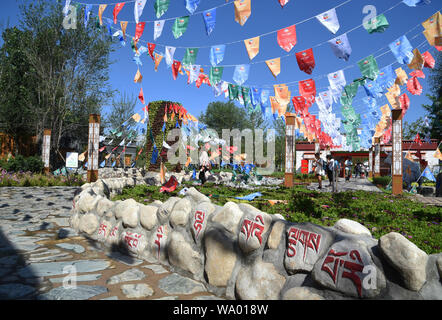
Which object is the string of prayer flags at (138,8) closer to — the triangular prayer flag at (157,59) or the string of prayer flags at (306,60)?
the triangular prayer flag at (157,59)

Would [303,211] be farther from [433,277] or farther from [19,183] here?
[19,183]

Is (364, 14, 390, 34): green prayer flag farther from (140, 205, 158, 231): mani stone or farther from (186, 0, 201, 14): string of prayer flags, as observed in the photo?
(140, 205, 158, 231): mani stone

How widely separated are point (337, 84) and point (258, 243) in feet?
25.2

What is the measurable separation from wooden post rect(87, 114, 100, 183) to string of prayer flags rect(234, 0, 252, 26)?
21.9 ft

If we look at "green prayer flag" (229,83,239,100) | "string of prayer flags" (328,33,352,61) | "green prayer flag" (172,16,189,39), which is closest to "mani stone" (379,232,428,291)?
"string of prayer flags" (328,33,352,61)

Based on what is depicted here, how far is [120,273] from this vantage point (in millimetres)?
2771

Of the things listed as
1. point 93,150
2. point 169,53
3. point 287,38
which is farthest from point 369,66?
point 93,150

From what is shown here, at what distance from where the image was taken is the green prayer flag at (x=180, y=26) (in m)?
6.70

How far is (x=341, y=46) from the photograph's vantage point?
20.7ft

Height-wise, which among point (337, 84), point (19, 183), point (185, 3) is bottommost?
point (19, 183)

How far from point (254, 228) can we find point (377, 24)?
18.2 feet

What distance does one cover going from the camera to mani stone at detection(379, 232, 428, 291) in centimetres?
146
